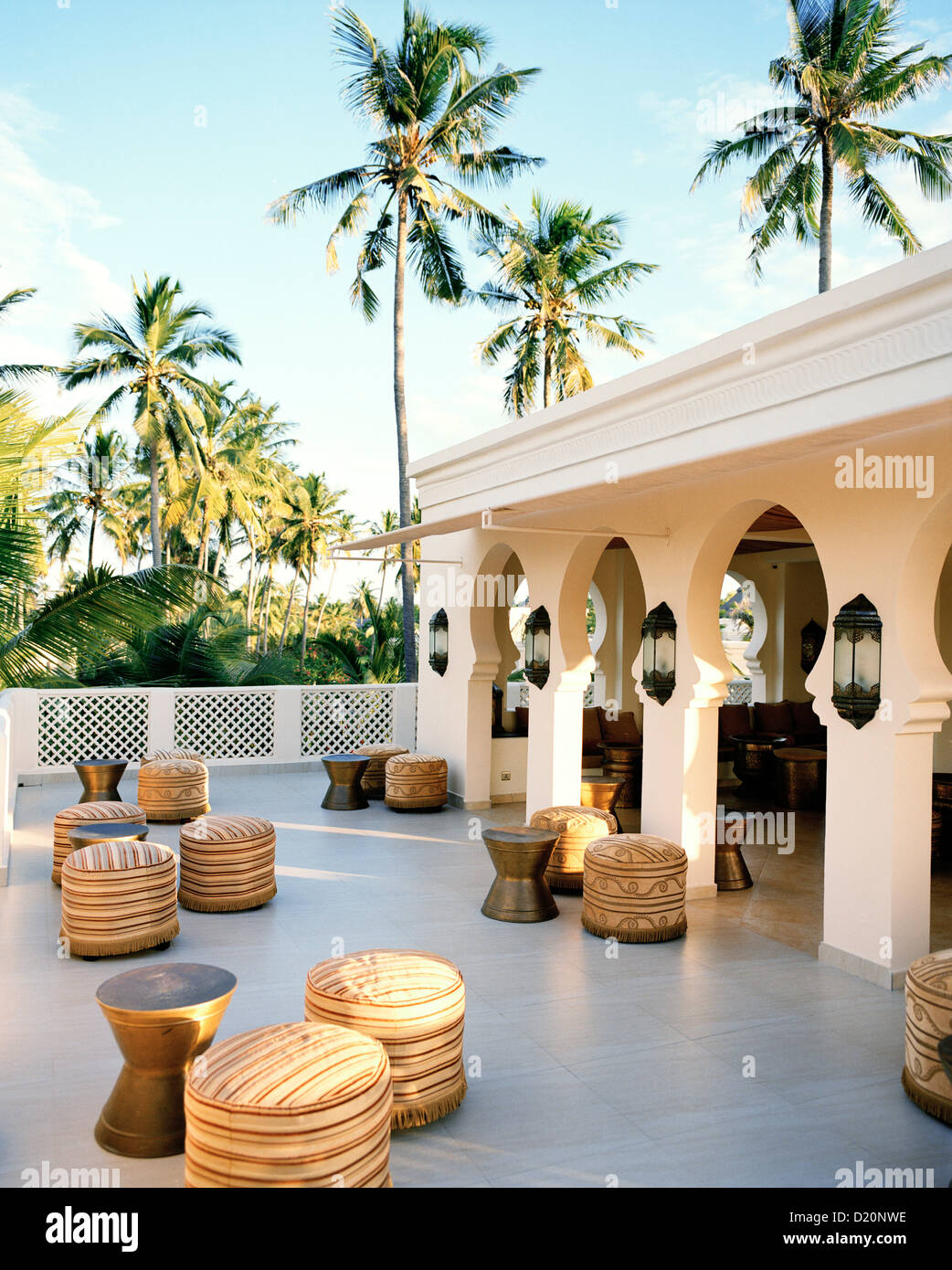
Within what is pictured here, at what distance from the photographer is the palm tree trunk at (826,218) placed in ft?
66.6

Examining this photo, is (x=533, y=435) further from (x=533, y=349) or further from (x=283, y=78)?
(x=533, y=349)

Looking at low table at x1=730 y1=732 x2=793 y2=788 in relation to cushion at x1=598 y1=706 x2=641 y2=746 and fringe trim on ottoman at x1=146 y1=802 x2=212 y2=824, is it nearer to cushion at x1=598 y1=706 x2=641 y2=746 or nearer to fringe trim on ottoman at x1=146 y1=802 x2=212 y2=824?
cushion at x1=598 y1=706 x2=641 y2=746

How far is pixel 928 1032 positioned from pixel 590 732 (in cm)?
999

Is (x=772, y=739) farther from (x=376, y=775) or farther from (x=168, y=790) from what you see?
(x=168, y=790)

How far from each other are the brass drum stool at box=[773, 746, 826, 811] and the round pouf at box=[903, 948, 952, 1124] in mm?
8227

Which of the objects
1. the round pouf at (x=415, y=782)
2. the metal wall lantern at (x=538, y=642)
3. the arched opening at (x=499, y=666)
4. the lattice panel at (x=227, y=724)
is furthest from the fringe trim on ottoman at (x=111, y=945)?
the lattice panel at (x=227, y=724)

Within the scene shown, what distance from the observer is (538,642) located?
10648mm

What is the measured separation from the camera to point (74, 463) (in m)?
38.2

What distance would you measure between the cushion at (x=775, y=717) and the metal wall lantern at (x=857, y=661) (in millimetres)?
8342

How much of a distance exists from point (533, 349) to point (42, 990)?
23651mm

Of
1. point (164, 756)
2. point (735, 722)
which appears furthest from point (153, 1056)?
point (735, 722)

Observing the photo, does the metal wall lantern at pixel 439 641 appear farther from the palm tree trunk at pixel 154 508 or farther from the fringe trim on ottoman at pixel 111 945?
the palm tree trunk at pixel 154 508

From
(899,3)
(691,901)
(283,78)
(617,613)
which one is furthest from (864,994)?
(899,3)

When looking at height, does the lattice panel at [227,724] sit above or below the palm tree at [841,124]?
below
